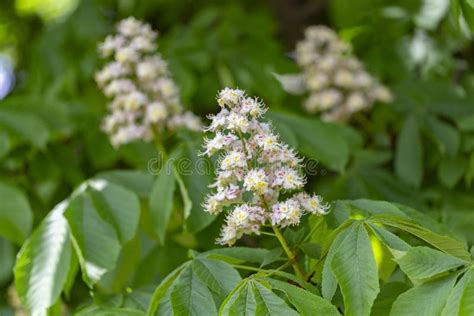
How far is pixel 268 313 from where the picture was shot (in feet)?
4.96

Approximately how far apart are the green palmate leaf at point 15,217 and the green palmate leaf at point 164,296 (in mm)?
1114

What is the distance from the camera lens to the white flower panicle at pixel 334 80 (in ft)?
11.6

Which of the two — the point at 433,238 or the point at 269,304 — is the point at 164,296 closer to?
the point at 269,304

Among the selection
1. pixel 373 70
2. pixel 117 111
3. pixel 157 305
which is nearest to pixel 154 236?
pixel 117 111

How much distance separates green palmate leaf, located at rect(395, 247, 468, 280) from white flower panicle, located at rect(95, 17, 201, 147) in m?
1.50

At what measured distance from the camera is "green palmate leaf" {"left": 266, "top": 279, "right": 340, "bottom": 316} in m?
1.52

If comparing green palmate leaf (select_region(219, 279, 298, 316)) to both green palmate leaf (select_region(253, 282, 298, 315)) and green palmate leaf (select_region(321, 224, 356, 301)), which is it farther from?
green palmate leaf (select_region(321, 224, 356, 301))

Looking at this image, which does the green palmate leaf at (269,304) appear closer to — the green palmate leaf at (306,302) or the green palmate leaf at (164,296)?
the green palmate leaf at (306,302)

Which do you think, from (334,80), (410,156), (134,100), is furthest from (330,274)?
(334,80)

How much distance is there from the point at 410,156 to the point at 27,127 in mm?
1648

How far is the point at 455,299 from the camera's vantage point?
1479mm

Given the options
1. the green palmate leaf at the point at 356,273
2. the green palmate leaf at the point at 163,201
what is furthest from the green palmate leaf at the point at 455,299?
the green palmate leaf at the point at 163,201

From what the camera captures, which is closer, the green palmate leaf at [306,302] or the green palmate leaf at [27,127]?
the green palmate leaf at [306,302]

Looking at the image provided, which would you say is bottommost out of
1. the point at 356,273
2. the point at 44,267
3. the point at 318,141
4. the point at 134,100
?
the point at 44,267
